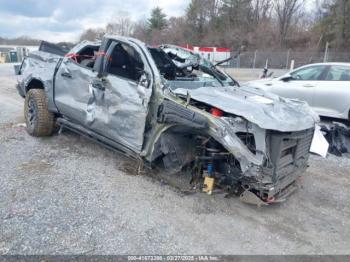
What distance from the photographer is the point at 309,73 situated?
26.9 feet

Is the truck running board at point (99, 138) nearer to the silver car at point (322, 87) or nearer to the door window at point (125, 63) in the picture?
the door window at point (125, 63)

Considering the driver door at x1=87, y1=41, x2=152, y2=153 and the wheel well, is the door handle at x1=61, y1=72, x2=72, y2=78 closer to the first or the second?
the driver door at x1=87, y1=41, x2=152, y2=153

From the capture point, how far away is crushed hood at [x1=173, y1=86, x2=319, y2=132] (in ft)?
10.7

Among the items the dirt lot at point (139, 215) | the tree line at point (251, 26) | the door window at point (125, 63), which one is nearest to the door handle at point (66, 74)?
the door window at point (125, 63)

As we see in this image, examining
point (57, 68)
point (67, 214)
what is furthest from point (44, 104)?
point (67, 214)

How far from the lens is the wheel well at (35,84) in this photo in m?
5.84

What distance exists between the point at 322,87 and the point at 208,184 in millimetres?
5250

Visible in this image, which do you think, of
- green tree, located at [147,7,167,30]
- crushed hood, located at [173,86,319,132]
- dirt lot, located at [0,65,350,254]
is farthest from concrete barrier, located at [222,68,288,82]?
green tree, located at [147,7,167,30]

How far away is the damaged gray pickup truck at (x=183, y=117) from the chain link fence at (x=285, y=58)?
2235 centimetres

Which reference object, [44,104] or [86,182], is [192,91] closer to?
[86,182]

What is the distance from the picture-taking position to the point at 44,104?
5512 millimetres

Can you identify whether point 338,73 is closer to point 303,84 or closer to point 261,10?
point 303,84

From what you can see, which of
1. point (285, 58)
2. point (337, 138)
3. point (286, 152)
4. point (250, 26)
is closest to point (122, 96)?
point (286, 152)

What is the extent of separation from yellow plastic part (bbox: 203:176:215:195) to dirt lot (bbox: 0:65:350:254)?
0.12 metres
